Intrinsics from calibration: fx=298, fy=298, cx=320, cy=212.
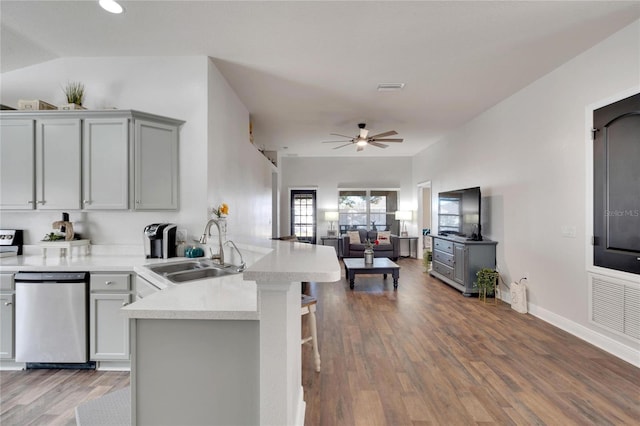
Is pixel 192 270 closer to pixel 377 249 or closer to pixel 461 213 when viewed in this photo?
pixel 461 213

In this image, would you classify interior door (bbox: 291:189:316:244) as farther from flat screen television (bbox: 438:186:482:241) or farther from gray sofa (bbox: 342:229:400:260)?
flat screen television (bbox: 438:186:482:241)

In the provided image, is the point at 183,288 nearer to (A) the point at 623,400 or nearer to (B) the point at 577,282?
(A) the point at 623,400

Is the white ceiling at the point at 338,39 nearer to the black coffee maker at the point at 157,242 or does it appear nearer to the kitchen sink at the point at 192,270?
the black coffee maker at the point at 157,242

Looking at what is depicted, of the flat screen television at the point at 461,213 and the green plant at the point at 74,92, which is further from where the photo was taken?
the flat screen television at the point at 461,213

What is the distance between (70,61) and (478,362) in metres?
4.95

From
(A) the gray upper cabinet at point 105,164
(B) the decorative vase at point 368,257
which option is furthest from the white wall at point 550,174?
(A) the gray upper cabinet at point 105,164

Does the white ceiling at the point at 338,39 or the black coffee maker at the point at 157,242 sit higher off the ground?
the white ceiling at the point at 338,39

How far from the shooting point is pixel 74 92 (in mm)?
2932

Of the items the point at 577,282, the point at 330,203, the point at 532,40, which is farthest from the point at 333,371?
the point at 330,203

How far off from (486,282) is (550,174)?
1713 millimetres

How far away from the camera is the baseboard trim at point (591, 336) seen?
2574mm

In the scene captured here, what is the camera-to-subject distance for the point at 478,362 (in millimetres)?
2566

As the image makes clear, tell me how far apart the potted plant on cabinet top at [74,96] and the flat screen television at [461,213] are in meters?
5.18

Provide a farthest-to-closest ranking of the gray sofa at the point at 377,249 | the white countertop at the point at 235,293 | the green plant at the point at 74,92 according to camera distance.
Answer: the gray sofa at the point at 377,249
the green plant at the point at 74,92
the white countertop at the point at 235,293
